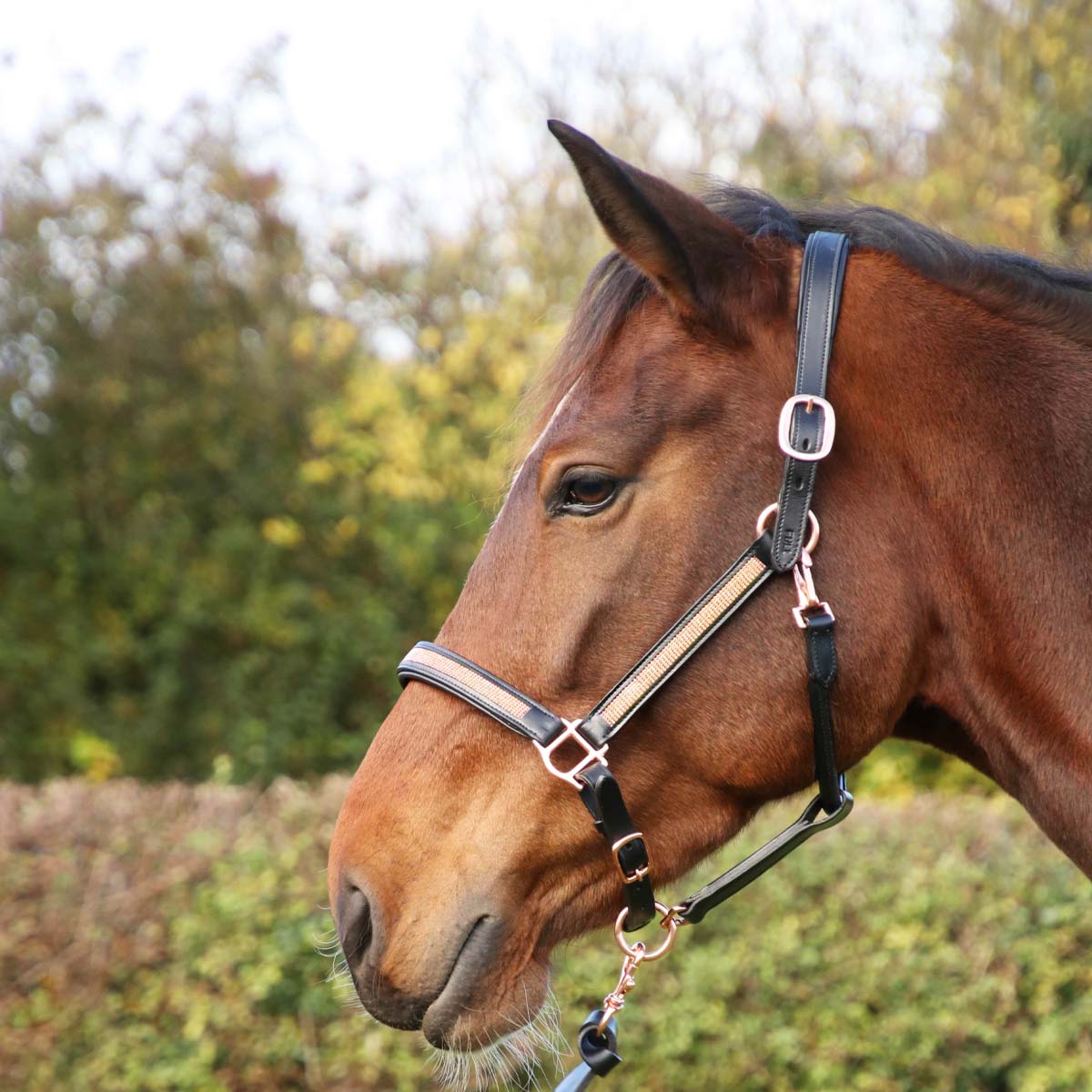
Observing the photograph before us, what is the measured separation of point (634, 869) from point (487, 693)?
1.31 feet

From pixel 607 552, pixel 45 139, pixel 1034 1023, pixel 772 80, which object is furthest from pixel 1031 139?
pixel 45 139

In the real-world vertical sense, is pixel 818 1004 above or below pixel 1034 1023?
below

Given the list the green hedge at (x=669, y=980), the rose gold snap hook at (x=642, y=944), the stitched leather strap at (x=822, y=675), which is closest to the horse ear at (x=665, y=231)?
the stitched leather strap at (x=822, y=675)

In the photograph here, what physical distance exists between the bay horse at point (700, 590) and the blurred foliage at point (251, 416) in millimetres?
6600

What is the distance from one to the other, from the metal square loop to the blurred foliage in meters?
6.68

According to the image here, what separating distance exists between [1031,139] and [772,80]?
94.8 inches

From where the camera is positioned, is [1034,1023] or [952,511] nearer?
[952,511]

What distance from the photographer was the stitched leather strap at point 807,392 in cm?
182

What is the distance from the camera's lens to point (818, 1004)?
399cm

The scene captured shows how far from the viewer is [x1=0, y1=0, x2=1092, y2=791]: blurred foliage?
8.98 meters

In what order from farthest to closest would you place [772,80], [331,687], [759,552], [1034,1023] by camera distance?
[331,687] → [772,80] → [1034,1023] → [759,552]

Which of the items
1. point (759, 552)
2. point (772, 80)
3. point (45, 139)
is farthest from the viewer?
point (45, 139)

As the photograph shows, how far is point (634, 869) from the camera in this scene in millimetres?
1894

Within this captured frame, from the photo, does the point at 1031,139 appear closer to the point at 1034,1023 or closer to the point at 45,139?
the point at 1034,1023
